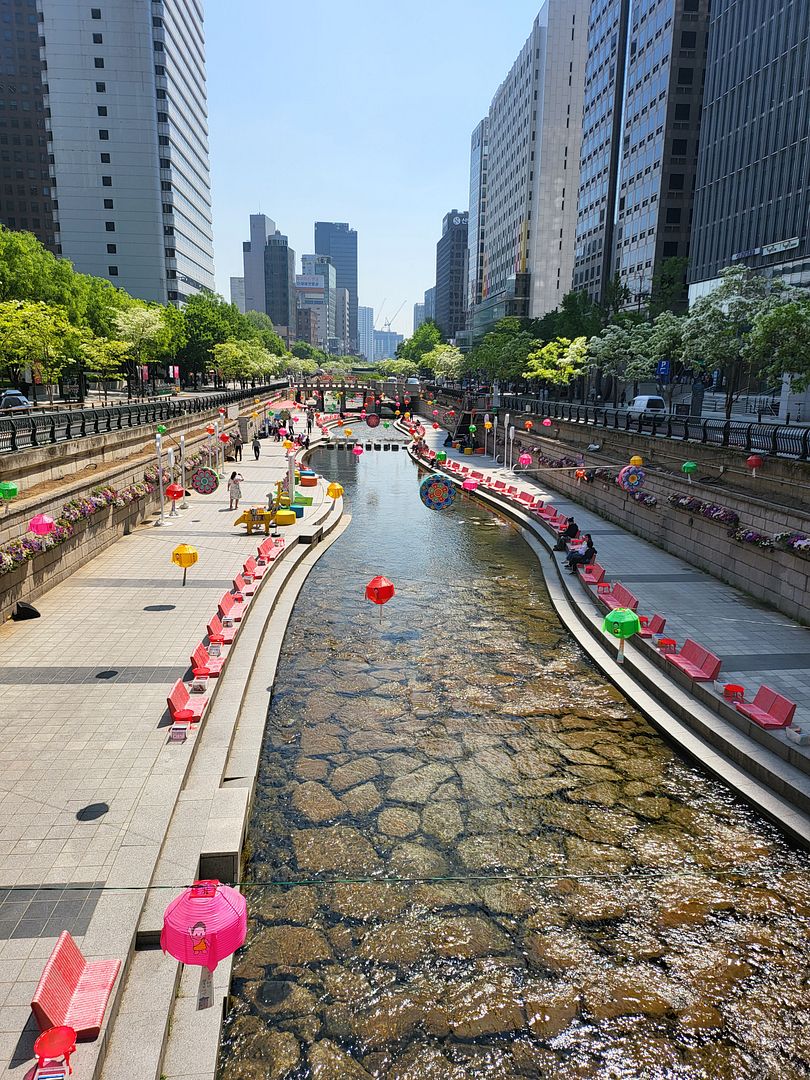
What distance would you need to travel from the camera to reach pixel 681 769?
14.1 metres

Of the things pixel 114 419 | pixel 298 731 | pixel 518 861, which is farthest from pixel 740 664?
pixel 114 419

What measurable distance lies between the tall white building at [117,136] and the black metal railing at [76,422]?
7770 cm

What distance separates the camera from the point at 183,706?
13703mm

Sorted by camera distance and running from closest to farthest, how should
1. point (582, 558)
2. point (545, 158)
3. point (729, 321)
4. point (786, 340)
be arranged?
point (582, 558), point (786, 340), point (729, 321), point (545, 158)

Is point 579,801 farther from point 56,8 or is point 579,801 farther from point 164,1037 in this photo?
point 56,8

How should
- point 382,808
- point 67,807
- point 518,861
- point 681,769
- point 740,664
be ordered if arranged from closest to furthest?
point 67,807 < point 518,861 < point 382,808 < point 681,769 < point 740,664

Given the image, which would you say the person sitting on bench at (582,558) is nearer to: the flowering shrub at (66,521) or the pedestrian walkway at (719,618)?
the pedestrian walkway at (719,618)

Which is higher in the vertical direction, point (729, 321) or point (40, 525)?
point (729, 321)

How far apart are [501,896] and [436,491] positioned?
539 inches

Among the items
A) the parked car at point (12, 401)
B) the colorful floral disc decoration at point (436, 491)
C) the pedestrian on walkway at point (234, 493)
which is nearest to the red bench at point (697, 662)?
the colorful floral disc decoration at point (436, 491)

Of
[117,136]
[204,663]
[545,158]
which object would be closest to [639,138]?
[545,158]

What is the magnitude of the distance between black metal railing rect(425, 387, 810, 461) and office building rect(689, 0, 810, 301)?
64.0ft

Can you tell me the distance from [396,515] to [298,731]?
26581 mm

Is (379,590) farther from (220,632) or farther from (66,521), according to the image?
(66,521)
